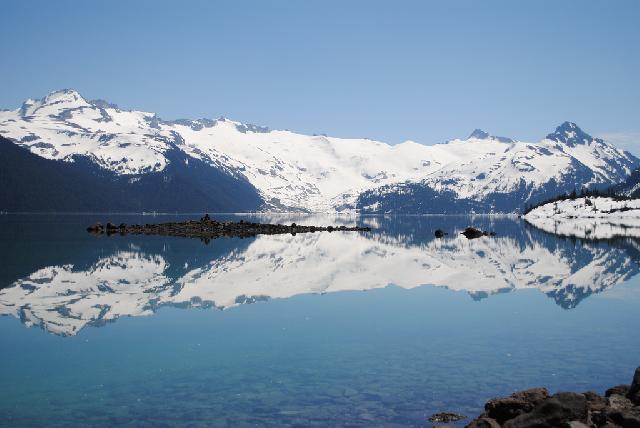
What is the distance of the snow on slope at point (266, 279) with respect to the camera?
44688 millimetres

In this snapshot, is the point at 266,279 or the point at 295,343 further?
the point at 266,279

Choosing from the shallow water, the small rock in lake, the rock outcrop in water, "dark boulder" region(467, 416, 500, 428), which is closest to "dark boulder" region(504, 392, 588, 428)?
the rock outcrop in water

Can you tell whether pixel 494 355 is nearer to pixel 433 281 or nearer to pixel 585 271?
pixel 433 281

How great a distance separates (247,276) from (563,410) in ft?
156

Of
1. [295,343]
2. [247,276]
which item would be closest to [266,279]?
[247,276]

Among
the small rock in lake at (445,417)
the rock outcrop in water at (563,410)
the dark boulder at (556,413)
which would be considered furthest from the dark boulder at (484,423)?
the small rock in lake at (445,417)

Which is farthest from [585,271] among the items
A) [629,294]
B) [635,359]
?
[635,359]

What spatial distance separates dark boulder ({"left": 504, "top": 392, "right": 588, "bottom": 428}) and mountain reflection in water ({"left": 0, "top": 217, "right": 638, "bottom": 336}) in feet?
85.2

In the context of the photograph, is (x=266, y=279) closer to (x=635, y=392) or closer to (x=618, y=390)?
(x=618, y=390)

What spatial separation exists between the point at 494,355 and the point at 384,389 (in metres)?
8.13

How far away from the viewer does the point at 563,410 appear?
18.3 metres

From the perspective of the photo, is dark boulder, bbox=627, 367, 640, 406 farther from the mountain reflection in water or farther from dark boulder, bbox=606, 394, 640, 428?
the mountain reflection in water

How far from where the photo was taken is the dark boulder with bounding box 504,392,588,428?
1825 cm

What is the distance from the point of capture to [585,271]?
231 ft
